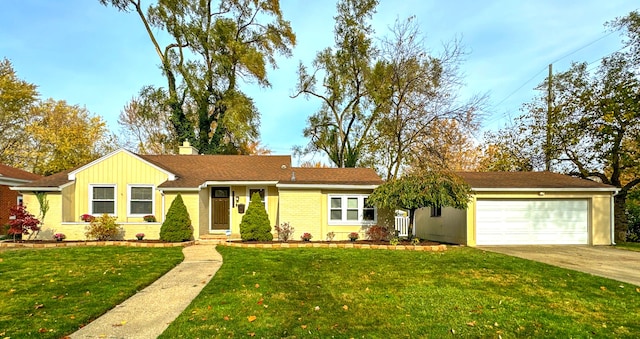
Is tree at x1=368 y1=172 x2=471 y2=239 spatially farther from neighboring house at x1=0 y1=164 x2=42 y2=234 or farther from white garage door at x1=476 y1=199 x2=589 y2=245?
neighboring house at x1=0 y1=164 x2=42 y2=234

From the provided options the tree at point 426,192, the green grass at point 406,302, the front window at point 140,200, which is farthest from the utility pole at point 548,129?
the front window at point 140,200

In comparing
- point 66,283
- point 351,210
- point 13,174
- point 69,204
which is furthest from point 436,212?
point 13,174

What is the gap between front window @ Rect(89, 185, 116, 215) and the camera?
15555 mm

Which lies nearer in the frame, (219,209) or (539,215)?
(539,215)

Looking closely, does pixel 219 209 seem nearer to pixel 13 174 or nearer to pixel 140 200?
pixel 140 200

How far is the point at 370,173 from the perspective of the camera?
1877 cm

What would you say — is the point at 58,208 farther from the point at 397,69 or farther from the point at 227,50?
the point at 397,69

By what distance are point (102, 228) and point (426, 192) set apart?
480 inches

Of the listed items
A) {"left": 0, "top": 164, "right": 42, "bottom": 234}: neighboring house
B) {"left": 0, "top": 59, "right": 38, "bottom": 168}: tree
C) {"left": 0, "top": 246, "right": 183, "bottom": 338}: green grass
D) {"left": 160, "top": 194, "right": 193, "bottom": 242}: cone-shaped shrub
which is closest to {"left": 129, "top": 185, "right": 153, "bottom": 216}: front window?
{"left": 160, "top": 194, "right": 193, "bottom": 242}: cone-shaped shrub

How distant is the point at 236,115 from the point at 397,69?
1072 cm

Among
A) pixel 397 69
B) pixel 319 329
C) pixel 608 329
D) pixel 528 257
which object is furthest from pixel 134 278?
pixel 397 69

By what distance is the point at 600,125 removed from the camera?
60.5 feet

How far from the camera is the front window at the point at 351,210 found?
51.1 ft

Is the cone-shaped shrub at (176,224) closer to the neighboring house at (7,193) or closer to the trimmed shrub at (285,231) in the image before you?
the trimmed shrub at (285,231)
